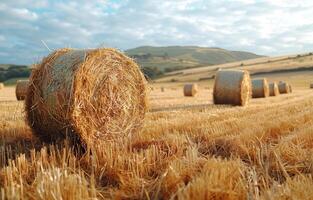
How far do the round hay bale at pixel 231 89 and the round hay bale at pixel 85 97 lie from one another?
8664mm

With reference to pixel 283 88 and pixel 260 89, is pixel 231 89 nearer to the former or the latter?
pixel 260 89

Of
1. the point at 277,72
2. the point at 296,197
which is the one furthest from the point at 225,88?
the point at 277,72

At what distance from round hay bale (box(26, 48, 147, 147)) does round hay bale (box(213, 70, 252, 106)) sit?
28.4 ft

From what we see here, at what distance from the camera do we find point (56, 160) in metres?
5.29

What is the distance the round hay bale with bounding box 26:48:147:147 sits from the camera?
6518 millimetres

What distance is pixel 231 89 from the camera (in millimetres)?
16266

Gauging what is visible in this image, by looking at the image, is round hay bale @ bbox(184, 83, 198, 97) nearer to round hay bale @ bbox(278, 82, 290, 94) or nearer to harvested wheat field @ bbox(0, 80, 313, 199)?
round hay bale @ bbox(278, 82, 290, 94)

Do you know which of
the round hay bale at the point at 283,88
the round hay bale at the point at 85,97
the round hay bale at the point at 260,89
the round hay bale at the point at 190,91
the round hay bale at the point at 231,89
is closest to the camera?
the round hay bale at the point at 85,97

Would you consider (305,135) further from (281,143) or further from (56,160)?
(56,160)

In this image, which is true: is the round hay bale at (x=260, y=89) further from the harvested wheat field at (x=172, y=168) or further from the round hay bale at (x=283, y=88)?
the harvested wheat field at (x=172, y=168)

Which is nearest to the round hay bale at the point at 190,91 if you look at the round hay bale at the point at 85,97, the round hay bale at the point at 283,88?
the round hay bale at the point at 283,88

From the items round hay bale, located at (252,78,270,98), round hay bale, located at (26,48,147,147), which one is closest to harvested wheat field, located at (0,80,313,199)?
round hay bale, located at (26,48,147,147)

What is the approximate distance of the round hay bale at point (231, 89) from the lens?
16109 mm

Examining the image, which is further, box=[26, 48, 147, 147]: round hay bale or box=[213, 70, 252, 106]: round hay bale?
box=[213, 70, 252, 106]: round hay bale
